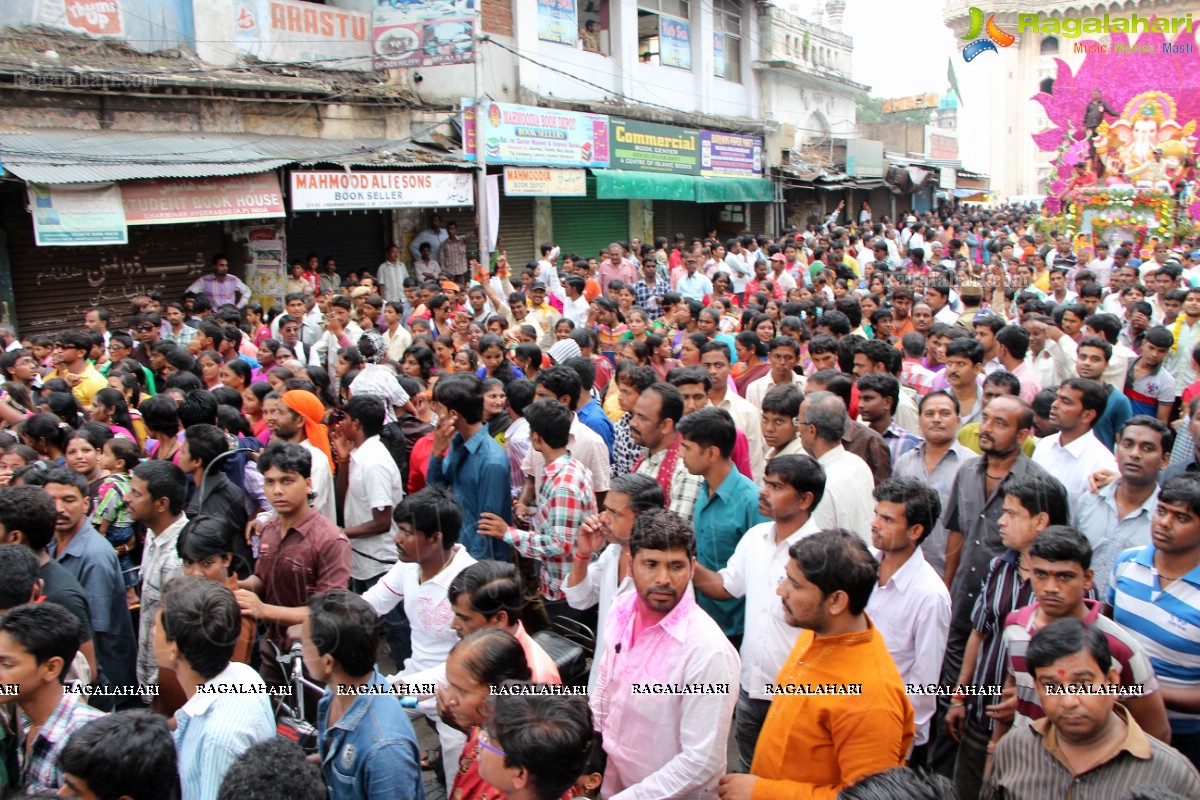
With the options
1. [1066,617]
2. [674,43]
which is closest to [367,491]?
[1066,617]

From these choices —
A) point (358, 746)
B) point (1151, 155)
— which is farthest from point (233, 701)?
point (1151, 155)

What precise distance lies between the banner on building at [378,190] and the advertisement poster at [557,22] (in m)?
5.00

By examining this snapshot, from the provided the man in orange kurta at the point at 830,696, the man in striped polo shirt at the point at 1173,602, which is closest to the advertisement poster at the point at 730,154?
the man in striped polo shirt at the point at 1173,602

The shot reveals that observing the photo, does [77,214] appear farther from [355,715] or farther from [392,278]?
[355,715]

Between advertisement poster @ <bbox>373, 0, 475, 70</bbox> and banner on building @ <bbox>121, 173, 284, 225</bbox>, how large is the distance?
3.03 metres

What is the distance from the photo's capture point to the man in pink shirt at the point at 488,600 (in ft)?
10.0

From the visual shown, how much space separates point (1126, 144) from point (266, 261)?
1907 cm

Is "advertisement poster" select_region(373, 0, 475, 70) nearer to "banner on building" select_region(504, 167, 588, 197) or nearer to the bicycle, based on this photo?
"banner on building" select_region(504, 167, 588, 197)

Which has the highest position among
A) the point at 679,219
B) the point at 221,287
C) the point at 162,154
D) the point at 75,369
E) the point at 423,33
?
the point at 423,33

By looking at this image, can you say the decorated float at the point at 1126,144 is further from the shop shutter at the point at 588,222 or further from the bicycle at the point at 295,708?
the bicycle at the point at 295,708

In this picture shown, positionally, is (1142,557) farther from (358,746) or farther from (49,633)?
(49,633)

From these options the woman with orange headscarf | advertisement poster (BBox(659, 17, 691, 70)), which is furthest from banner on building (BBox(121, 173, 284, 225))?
advertisement poster (BBox(659, 17, 691, 70))

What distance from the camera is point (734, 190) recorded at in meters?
21.8

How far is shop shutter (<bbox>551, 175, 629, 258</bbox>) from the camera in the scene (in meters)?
18.4
